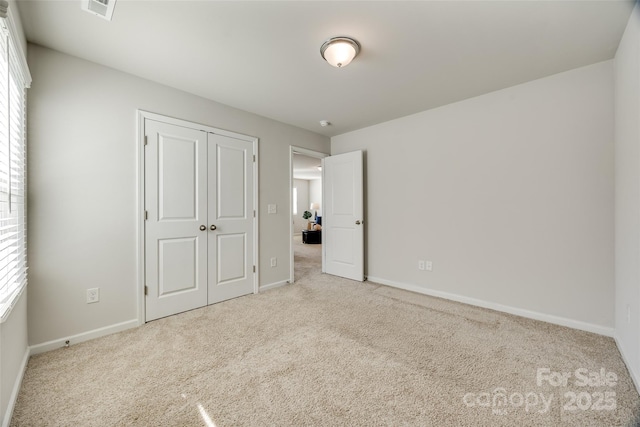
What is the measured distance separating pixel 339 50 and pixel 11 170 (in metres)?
2.28

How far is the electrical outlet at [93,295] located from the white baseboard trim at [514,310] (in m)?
3.32

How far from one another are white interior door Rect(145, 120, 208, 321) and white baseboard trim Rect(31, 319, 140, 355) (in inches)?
6.8

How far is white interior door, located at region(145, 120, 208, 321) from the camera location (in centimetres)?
258

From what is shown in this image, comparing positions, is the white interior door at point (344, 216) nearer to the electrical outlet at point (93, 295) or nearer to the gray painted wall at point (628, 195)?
the gray painted wall at point (628, 195)

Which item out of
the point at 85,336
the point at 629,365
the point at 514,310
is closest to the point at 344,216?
the point at 514,310

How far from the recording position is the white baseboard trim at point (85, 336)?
2.01m

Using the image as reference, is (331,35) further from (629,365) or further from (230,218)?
(629,365)

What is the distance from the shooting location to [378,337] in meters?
2.26

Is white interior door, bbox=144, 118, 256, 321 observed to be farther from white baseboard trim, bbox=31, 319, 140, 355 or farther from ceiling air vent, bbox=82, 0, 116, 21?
ceiling air vent, bbox=82, 0, 116, 21

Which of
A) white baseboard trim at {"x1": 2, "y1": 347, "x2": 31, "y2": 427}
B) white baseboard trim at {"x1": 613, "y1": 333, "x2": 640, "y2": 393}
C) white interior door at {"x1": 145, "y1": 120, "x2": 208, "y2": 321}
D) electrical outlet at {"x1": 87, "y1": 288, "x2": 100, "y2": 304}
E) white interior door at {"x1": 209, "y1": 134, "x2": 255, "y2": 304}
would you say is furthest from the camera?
white interior door at {"x1": 209, "y1": 134, "x2": 255, "y2": 304}

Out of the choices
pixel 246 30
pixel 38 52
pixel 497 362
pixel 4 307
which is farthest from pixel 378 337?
pixel 38 52

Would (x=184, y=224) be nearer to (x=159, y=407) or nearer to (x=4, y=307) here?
(x=4, y=307)

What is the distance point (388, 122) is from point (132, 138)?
10.3ft

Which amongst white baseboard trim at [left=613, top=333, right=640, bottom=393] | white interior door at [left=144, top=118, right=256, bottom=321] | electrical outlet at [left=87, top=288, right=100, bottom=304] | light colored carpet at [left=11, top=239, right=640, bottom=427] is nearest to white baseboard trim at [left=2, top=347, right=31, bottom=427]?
light colored carpet at [left=11, top=239, right=640, bottom=427]
